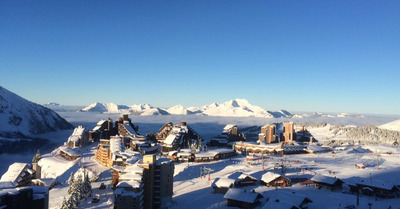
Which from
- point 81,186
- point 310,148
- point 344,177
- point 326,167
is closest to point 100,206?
point 81,186

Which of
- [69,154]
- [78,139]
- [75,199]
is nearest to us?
[75,199]

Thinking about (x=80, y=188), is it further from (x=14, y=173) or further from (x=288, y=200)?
(x=288, y=200)

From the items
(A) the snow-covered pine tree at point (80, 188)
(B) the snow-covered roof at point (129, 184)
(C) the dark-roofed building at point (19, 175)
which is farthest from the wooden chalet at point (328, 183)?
(C) the dark-roofed building at point (19, 175)

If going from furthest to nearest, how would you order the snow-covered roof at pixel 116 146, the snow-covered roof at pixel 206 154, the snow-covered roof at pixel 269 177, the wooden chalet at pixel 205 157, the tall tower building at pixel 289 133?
the tall tower building at pixel 289 133 < the snow-covered roof at pixel 206 154 < the wooden chalet at pixel 205 157 < the snow-covered roof at pixel 116 146 < the snow-covered roof at pixel 269 177

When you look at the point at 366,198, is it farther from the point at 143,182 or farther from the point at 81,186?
the point at 81,186

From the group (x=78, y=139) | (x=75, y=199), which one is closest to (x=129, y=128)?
(x=78, y=139)

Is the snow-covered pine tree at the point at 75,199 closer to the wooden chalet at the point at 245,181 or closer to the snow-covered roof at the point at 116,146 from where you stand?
the wooden chalet at the point at 245,181
